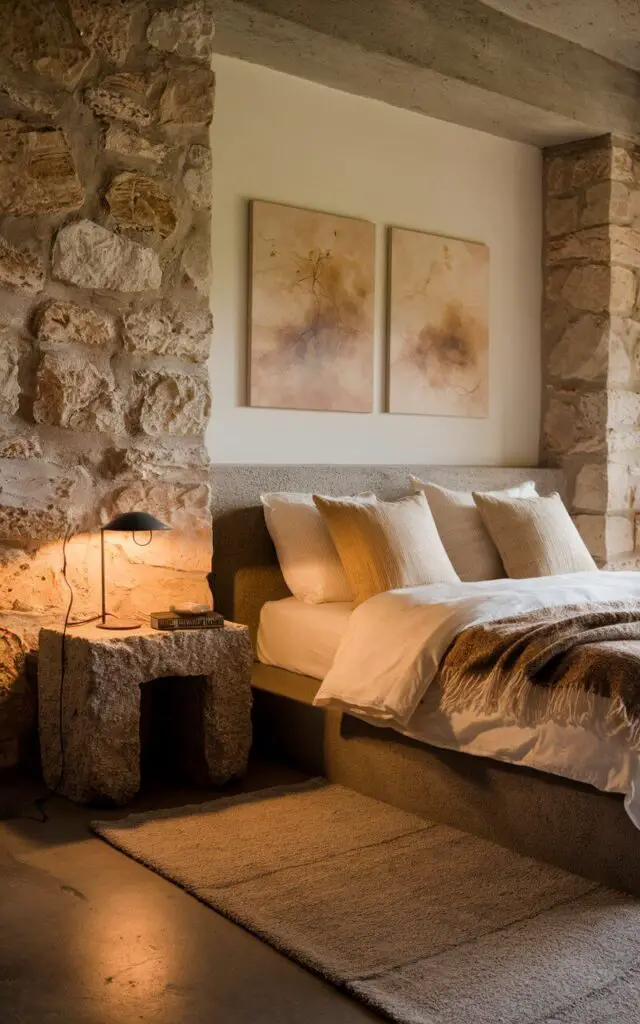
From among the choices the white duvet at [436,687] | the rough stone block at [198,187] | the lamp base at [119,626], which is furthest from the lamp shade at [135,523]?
the rough stone block at [198,187]

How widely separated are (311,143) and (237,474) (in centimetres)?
157

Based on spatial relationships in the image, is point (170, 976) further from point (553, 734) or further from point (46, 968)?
point (553, 734)

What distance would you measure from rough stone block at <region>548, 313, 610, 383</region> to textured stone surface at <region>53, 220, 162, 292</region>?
A: 2591mm

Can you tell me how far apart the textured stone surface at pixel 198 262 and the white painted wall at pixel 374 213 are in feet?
1.57

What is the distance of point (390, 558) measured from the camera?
12.6 ft

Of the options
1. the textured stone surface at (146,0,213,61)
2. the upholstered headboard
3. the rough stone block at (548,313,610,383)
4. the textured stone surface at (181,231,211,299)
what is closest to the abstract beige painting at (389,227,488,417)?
the rough stone block at (548,313,610,383)

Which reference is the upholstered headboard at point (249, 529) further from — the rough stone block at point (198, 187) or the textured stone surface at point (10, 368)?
the rough stone block at point (198, 187)

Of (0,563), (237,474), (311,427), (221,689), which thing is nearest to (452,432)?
(311,427)

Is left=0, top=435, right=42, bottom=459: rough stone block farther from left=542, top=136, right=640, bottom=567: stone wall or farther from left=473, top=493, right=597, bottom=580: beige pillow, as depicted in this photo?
left=542, top=136, right=640, bottom=567: stone wall

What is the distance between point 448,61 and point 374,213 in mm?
730

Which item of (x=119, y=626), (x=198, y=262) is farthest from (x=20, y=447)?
(x=198, y=262)

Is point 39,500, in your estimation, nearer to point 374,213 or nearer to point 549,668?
point 549,668

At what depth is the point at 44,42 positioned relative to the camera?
3.47 meters

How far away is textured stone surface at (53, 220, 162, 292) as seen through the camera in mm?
3564
